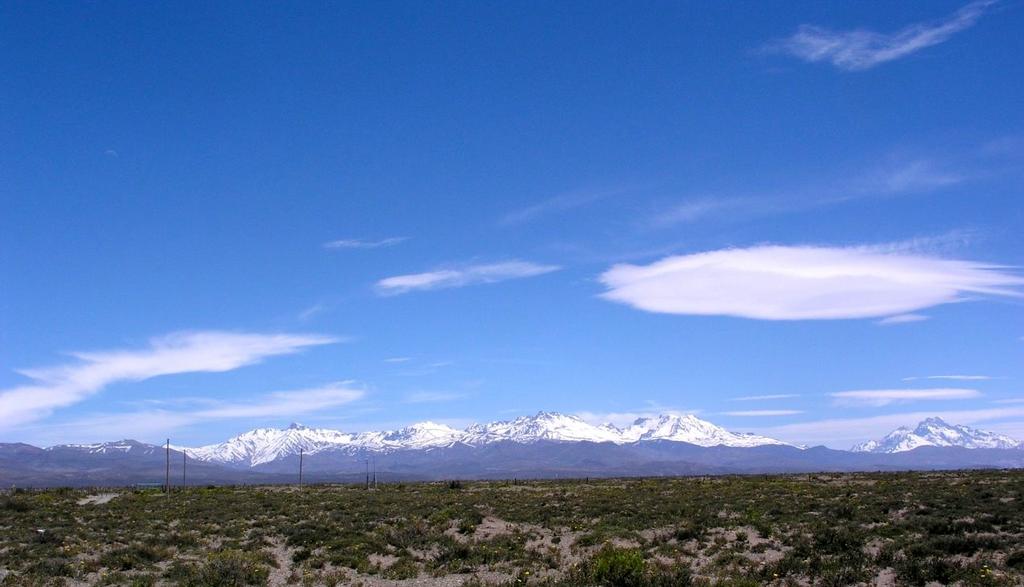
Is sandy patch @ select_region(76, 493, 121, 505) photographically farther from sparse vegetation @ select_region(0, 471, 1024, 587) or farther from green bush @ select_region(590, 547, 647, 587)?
green bush @ select_region(590, 547, 647, 587)

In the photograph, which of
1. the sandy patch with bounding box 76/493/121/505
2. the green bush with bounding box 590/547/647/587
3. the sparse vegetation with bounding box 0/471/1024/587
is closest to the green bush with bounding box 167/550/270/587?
the sparse vegetation with bounding box 0/471/1024/587

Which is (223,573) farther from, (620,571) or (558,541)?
(620,571)

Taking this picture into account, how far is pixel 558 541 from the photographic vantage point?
104 feet

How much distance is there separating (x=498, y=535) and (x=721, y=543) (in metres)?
9.74

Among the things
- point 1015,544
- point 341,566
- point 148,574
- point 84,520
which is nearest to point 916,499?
point 1015,544

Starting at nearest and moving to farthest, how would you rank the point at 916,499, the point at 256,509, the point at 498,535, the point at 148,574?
1. the point at 148,574
2. the point at 498,535
3. the point at 916,499
4. the point at 256,509

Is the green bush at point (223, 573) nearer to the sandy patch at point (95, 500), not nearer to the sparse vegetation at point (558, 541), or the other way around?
the sparse vegetation at point (558, 541)

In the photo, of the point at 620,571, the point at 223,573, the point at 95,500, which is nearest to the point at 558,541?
the point at 620,571

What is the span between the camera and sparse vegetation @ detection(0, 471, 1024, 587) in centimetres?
2452

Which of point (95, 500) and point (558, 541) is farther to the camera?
point (95, 500)

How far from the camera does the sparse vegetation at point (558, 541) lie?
2452cm

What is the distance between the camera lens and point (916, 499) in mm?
38125

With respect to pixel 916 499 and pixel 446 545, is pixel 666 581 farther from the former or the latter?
pixel 916 499

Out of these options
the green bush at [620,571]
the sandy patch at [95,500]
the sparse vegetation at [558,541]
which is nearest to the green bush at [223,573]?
the sparse vegetation at [558,541]
